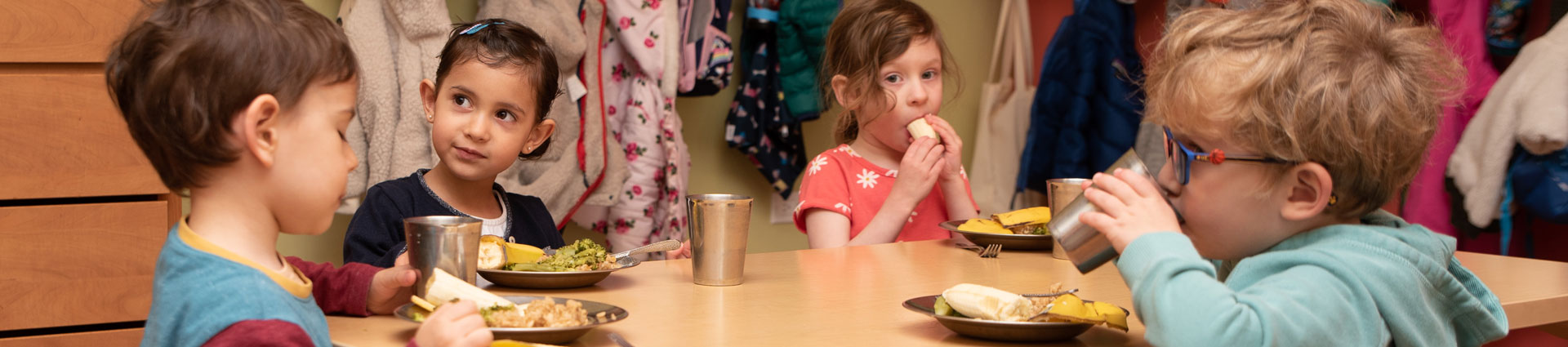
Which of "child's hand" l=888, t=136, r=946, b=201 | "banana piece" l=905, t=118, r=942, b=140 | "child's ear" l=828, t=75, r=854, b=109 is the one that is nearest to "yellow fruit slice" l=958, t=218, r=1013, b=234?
"child's hand" l=888, t=136, r=946, b=201

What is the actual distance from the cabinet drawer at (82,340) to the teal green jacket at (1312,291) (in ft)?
7.35

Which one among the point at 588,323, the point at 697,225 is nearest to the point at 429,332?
the point at 588,323

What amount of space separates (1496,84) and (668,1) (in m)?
2.08

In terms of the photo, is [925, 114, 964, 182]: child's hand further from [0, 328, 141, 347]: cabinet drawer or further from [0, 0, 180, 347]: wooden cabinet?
[0, 328, 141, 347]: cabinet drawer

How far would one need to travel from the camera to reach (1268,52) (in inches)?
42.8

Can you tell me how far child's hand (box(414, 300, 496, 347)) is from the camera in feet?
3.06

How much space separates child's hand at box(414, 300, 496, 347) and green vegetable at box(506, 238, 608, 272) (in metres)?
0.39

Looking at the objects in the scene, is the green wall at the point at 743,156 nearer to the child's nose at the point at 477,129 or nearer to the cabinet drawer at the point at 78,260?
the cabinet drawer at the point at 78,260

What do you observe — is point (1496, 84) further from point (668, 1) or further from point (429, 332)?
point (429, 332)

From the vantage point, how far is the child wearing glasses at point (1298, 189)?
3.30 feet

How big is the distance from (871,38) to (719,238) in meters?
1.11

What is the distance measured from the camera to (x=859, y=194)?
2.40 meters

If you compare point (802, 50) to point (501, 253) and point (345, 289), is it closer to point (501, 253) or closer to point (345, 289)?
point (501, 253)

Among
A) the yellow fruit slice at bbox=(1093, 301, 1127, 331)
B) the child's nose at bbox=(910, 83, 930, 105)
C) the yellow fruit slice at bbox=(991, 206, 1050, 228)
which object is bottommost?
the yellow fruit slice at bbox=(991, 206, 1050, 228)
